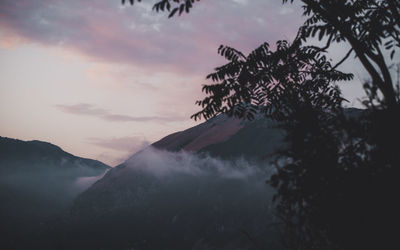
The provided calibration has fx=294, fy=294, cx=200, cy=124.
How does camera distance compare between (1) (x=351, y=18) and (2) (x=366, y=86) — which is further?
(1) (x=351, y=18)

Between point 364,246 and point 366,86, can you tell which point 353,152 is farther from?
point 364,246

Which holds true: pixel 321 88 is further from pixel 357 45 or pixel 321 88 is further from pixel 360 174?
pixel 360 174

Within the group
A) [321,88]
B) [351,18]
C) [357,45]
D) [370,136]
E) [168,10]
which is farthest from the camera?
[321,88]

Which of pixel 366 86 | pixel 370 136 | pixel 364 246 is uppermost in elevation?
pixel 366 86

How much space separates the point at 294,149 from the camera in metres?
3.99

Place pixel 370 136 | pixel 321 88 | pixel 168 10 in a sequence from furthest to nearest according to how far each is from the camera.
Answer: pixel 321 88 → pixel 168 10 → pixel 370 136

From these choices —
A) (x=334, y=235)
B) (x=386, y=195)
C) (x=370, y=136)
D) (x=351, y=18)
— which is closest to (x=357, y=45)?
(x=351, y=18)

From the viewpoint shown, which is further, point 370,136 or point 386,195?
point 370,136

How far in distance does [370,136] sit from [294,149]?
104 cm

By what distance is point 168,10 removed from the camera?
4465mm

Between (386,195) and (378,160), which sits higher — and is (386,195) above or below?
below

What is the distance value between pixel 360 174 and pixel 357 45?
227 centimetres

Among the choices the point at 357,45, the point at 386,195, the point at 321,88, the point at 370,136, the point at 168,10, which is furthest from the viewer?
the point at 321,88

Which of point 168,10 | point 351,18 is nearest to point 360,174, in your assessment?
point 351,18
